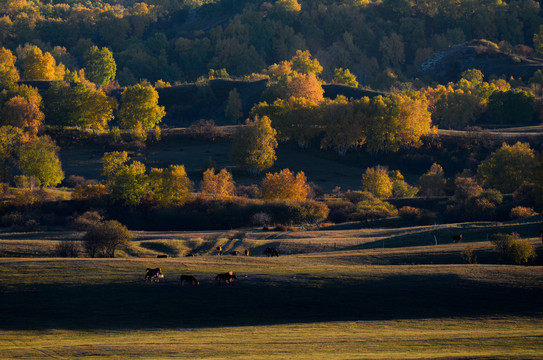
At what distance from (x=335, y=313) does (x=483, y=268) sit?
626 inches

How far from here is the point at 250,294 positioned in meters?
55.1

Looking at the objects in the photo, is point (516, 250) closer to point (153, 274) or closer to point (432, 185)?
point (153, 274)

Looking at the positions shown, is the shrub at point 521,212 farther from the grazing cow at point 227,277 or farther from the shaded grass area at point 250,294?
the grazing cow at point 227,277

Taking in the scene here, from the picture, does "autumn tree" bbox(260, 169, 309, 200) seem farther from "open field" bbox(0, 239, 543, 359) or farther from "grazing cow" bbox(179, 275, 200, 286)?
"grazing cow" bbox(179, 275, 200, 286)

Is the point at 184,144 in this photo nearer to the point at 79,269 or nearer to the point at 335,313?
the point at 79,269

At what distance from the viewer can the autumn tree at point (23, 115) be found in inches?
6117

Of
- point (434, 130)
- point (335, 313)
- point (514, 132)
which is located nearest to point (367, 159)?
point (434, 130)

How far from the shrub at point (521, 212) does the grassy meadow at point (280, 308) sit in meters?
31.3

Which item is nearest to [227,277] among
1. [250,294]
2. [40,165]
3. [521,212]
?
[250,294]

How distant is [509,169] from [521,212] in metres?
26.0

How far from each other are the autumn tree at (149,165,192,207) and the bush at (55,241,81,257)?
107 ft

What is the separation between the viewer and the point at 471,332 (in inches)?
1827

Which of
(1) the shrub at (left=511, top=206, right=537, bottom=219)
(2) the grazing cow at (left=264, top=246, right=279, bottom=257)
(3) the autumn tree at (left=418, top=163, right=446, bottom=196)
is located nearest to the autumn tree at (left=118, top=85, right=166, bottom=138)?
(3) the autumn tree at (left=418, top=163, right=446, bottom=196)

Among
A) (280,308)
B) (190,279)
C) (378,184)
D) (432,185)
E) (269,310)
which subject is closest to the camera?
(269,310)
